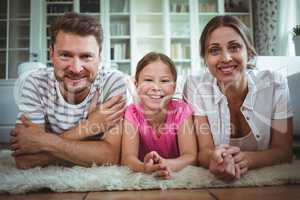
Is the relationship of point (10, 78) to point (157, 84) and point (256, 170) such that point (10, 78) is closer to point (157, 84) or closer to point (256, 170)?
point (157, 84)

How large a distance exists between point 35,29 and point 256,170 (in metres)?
0.77

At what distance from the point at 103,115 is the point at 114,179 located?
16cm

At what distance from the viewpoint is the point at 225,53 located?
2.38ft

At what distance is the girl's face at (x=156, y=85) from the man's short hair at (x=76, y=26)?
0.13 meters

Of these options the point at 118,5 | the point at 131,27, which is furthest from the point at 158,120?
the point at 118,5

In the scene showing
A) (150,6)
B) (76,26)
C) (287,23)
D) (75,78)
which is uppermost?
(150,6)

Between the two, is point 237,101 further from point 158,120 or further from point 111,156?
point 111,156

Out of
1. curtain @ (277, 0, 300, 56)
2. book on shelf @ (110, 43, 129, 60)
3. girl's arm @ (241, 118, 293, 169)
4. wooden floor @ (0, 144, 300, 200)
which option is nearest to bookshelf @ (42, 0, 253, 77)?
book on shelf @ (110, 43, 129, 60)

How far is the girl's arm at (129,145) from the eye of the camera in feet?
2.31

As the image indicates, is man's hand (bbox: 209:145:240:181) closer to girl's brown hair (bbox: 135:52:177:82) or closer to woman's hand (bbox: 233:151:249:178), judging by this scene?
woman's hand (bbox: 233:151:249:178)

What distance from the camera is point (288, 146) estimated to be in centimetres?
76

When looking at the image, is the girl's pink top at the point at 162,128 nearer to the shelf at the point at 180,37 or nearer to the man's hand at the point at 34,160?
the man's hand at the point at 34,160

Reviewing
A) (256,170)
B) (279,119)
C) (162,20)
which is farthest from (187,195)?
(162,20)

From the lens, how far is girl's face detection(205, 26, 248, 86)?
0.73m
